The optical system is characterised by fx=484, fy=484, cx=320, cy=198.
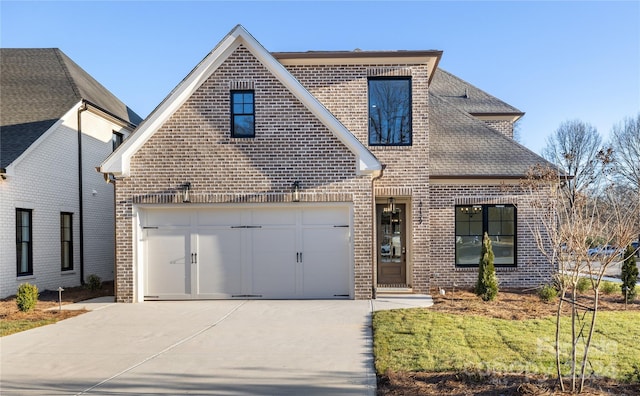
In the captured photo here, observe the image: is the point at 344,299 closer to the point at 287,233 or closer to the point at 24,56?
the point at 287,233

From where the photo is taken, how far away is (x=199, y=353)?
7.68 meters

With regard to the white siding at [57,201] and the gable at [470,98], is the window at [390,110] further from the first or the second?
the white siding at [57,201]

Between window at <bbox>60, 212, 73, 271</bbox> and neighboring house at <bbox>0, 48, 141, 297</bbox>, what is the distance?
0.03 m

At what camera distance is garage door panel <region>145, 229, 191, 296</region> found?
1273 centimetres

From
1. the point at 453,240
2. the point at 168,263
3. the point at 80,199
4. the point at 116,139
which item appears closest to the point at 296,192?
the point at 168,263

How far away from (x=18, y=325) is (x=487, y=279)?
34.8 ft

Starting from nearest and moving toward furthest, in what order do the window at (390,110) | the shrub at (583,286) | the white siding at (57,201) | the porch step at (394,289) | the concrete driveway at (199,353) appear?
1. the concrete driveway at (199,353)
2. the shrub at (583,286)
3. the white siding at (57,201)
4. the porch step at (394,289)
5. the window at (390,110)

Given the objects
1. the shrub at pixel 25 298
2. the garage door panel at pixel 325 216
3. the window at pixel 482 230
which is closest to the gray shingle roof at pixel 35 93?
the shrub at pixel 25 298

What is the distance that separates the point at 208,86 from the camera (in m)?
12.6

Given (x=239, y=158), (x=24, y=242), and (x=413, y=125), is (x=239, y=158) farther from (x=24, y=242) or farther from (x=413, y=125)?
(x=24, y=242)

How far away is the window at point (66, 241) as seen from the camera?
15.9m

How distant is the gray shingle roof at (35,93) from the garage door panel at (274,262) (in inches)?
294

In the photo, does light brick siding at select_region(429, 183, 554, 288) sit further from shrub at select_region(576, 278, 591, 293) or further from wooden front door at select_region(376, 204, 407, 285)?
shrub at select_region(576, 278, 591, 293)

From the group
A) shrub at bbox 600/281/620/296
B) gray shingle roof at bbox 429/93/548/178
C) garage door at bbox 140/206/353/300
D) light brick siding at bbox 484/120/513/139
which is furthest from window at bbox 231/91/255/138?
light brick siding at bbox 484/120/513/139
